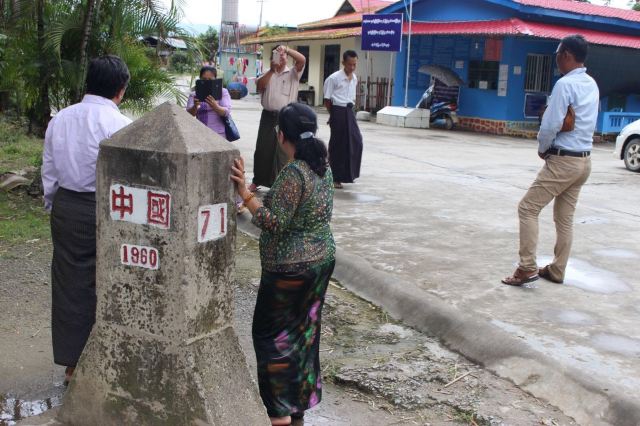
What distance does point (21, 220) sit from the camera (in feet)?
23.6

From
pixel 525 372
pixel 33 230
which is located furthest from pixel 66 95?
pixel 525 372

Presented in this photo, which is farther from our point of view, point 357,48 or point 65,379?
point 357,48

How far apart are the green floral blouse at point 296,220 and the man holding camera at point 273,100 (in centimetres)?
425

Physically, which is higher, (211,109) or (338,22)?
(338,22)

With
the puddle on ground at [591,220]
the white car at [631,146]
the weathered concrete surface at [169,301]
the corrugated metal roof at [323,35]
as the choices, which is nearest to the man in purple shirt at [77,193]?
the weathered concrete surface at [169,301]

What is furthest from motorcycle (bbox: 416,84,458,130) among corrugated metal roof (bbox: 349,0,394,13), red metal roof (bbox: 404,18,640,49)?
corrugated metal roof (bbox: 349,0,394,13)

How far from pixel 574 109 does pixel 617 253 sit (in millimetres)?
1944

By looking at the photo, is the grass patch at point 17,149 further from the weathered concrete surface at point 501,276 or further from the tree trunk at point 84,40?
the weathered concrete surface at point 501,276

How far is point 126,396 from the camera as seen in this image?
10.5ft

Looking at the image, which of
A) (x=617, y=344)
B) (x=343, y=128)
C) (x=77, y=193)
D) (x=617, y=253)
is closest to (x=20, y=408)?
(x=77, y=193)

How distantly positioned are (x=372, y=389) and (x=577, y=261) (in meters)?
2.94

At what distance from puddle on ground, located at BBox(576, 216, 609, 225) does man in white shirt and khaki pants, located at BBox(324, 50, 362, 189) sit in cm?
275

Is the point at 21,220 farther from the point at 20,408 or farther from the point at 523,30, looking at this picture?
the point at 523,30

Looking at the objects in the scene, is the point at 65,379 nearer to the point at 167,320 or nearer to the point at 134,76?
the point at 167,320
